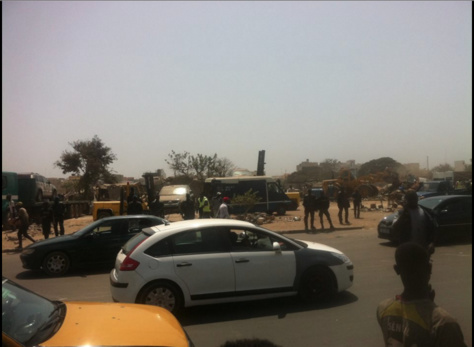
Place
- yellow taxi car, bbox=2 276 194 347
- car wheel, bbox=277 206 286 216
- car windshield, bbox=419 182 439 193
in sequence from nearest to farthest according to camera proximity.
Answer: yellow taxi car, bbox=2 276 194 347
car wheel, bbox=277 206 286 216
car windshield, bbox=419 182 439 193

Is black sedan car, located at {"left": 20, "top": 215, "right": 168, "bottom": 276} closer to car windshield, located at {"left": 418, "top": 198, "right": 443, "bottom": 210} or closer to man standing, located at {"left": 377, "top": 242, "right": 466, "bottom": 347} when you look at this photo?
car windshield, located at {"left": 418, "top": 198, "right": 443, "bottom": 210}

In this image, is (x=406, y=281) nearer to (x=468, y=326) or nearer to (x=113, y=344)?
(x=113, y=344)

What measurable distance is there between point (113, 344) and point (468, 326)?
16.4 ft

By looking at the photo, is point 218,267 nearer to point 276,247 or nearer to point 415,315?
point 276,247

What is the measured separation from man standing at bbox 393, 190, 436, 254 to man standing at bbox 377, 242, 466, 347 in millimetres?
3529

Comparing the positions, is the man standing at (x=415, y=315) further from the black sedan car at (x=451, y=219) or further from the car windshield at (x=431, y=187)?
the car windshield at (x=431, y=187)

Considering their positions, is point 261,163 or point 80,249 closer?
point 80,249

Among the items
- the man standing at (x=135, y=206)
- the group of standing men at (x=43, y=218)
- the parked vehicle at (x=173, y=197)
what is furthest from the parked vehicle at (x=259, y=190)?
the group of standing men at (x=43, y=218)

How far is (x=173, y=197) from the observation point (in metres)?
26.5

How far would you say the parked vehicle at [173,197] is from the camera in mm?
25328

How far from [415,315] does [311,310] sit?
194 inches

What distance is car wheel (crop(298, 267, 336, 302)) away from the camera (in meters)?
7.61

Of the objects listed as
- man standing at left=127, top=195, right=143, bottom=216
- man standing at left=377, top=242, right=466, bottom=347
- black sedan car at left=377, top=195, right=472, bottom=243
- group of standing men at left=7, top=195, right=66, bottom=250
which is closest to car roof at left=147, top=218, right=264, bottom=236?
man standing at left=377, top=242, right=466, bottom=347

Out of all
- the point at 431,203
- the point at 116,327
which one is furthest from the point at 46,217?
the point at 116,327
